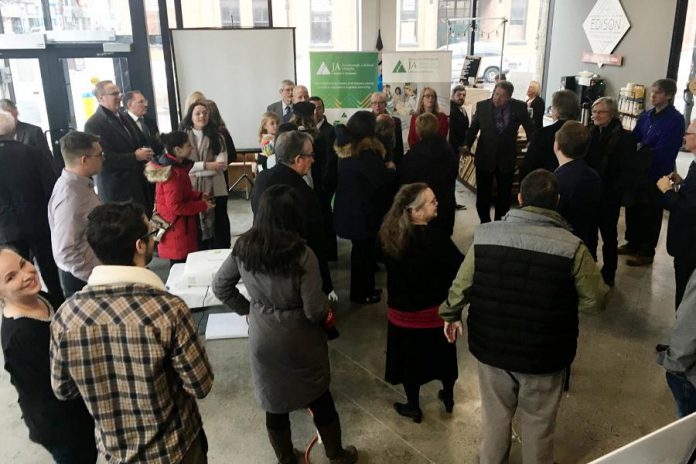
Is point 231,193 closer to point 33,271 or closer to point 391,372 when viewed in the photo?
point 391,372

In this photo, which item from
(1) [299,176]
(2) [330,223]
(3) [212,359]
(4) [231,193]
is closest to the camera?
(1) [299,176]

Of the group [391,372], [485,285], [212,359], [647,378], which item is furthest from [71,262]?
[647,378]

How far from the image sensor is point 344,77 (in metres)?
6.86

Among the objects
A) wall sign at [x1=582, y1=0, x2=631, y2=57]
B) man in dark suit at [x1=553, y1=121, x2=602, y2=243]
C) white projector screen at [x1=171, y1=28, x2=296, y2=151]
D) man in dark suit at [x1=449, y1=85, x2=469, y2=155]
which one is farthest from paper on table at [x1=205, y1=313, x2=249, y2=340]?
wall sign at [x1=582, y1=0, x2=631, y2=57]

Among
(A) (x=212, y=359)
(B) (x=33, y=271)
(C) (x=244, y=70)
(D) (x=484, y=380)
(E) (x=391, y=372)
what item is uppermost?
(C) (x=244, y=70)

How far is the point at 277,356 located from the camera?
8.20 ft

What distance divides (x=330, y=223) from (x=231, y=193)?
298 cm

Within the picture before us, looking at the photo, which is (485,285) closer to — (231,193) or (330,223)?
(330,223)

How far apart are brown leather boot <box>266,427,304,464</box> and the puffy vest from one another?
3.35ft

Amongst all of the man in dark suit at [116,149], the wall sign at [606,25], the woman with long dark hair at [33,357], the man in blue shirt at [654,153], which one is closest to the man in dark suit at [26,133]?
the man in dark suit at [116,149]

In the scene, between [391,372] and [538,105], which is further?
[538,105]

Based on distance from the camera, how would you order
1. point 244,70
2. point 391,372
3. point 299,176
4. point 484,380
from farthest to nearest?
point 244,70
point 299,176
point 391,372
point 484,380

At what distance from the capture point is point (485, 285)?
238 cm

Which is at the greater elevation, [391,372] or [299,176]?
[299,176]
